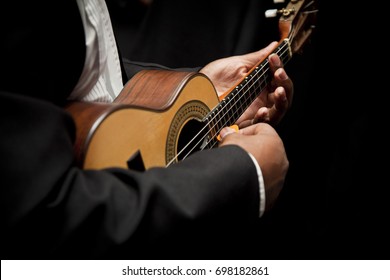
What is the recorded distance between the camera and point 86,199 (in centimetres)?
58

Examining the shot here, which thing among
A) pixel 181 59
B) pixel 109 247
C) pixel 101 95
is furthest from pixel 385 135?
pixel 109 247

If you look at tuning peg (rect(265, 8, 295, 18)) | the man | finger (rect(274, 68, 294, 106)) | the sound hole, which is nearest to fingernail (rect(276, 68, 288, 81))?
finger (rect(274, 68, 294, 106))

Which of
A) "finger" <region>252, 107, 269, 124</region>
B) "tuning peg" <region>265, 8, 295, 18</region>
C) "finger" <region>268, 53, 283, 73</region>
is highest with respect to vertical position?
"tuning peg" <region>265, 8, 295, 18</region>

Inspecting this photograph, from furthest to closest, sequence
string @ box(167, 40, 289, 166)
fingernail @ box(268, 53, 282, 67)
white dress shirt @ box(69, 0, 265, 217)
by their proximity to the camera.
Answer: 1. fingernail @ box(268, 53, 282, 67)
2. string @ box(167, 40, 289, 166)
3. white dress shirt @ box(69, 0, 265, 217)

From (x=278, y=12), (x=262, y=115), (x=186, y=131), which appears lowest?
(x=262, y=115)

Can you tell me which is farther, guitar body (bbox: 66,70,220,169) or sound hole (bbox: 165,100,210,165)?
sound hole (bbox: 165,100,210,165)

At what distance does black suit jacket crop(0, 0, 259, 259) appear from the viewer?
556 millimetres

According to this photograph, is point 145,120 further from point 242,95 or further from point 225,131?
point 242,95

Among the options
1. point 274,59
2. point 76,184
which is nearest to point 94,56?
point 76,184

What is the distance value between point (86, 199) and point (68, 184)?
31 mm

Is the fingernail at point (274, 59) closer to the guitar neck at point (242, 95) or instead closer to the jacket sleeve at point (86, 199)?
the guitar neck at point (242, 95)

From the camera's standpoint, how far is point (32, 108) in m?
0.57

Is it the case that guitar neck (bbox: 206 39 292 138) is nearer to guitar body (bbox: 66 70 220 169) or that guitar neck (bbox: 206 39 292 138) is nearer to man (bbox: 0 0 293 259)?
guitar body (bbox: 66 70 220 169)

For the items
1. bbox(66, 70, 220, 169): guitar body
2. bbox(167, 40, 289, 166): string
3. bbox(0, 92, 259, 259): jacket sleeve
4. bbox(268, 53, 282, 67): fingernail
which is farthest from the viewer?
bbox(268, 53, 282, 67): fingernail
